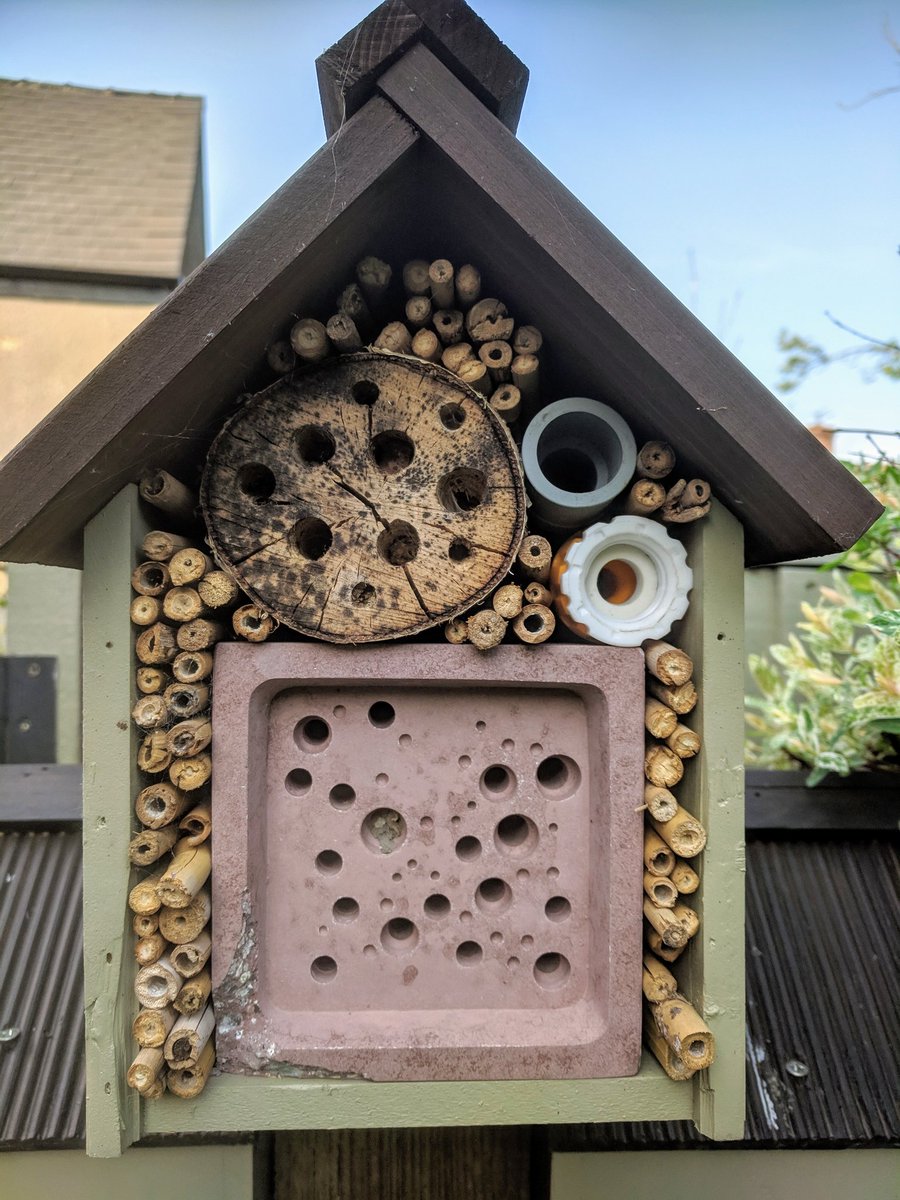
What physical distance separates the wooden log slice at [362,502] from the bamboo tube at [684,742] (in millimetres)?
520

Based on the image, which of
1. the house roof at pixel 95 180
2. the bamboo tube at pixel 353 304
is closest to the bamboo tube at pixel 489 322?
the bamboo tube at pixel 353 304

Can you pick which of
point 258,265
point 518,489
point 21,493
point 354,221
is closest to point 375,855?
point 518,489

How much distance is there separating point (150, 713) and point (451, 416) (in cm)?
86

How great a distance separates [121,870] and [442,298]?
1.35 meters

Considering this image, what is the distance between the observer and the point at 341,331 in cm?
126

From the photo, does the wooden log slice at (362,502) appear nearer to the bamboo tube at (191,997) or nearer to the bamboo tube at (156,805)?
the bamboo tube at (156,805)

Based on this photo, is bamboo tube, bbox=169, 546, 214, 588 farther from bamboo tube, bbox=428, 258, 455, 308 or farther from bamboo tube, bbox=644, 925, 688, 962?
bamboo tube, bbox=644, 925, 688, 962

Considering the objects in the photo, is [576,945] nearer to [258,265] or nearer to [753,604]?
[258,265]

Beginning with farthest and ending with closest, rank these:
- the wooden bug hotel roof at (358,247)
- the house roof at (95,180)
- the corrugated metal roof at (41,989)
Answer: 1. the house roof at (95,180)
2. the corrugated metal roof at (41,989)
3. the wooden bug hotel roof at (358,247)

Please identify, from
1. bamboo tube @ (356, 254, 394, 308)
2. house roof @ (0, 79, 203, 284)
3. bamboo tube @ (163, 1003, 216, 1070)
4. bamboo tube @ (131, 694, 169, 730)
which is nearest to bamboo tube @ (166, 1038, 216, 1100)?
bamboo tube @ (163, 1003, 216, 1070)

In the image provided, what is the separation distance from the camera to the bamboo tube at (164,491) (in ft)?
4.25

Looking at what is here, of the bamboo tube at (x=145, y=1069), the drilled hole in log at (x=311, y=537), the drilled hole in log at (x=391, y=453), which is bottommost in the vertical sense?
the bamboo tube at (x=145, y=1069)

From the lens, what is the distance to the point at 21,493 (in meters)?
1.11

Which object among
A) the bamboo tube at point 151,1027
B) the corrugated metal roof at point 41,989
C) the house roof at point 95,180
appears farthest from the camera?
the house roof at point 95,180
